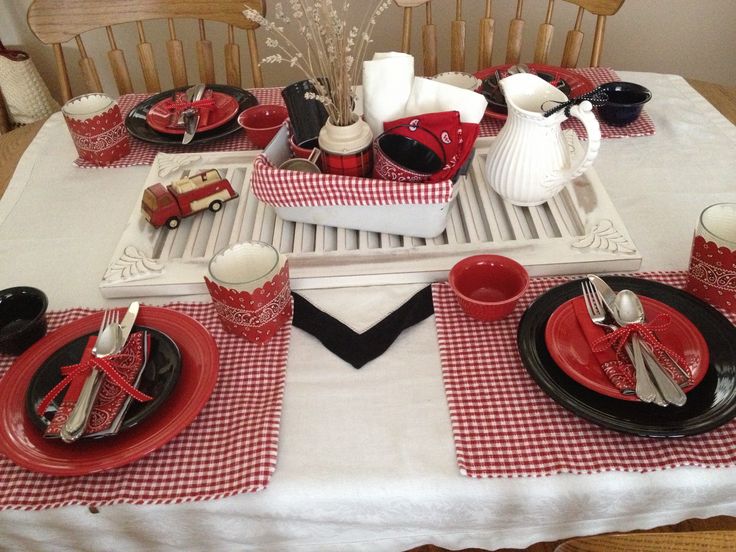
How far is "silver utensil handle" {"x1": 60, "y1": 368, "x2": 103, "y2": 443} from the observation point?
0.59 meters

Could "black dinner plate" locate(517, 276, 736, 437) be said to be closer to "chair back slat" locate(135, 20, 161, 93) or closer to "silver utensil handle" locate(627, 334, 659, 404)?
"silver utensil handle" locate(627, 334, 659, 404)

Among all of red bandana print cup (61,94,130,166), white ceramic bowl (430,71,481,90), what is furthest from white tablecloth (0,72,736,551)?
white ceramic bowl (430,71,481,90)

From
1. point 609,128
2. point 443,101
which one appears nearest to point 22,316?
point 443,101

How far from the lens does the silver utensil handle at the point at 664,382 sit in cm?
59

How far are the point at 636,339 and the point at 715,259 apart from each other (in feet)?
0.48

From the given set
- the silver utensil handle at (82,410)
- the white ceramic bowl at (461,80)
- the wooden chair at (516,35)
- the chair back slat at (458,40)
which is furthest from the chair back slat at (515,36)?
the silver utensil handle at (82,410)

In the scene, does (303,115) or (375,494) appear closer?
(375,494)

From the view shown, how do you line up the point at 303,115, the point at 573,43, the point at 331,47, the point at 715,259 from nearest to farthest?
the point at 715,259, the point at 331,47, the point at 303,115, the point at 573,43

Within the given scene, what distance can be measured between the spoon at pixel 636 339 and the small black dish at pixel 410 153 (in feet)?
1.04

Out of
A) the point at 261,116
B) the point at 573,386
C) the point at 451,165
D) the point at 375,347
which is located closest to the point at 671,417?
the point at 573,386

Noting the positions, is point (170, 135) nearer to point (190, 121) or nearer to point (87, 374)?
point (190, 121)

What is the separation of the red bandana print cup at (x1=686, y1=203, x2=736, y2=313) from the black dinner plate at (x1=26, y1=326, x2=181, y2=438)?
2.02 ft

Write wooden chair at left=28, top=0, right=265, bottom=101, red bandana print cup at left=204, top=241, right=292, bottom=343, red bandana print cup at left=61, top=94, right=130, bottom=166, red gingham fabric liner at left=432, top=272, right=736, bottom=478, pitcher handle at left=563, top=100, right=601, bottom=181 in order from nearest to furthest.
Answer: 1. red gingham fabric liner at left=432, top=272, right=736, bottom=478
2. red bandana print cup at left=204, top=241, right=292, bottom=343
3. pitcher handle at left=563, top=100, right=601, bottom=181
4. red bandana print cup at left=61, top=94, right=130, bottom=166
5. wooden chair at left=28, top=0, right=265, bottom=101

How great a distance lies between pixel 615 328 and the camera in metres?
0.68
